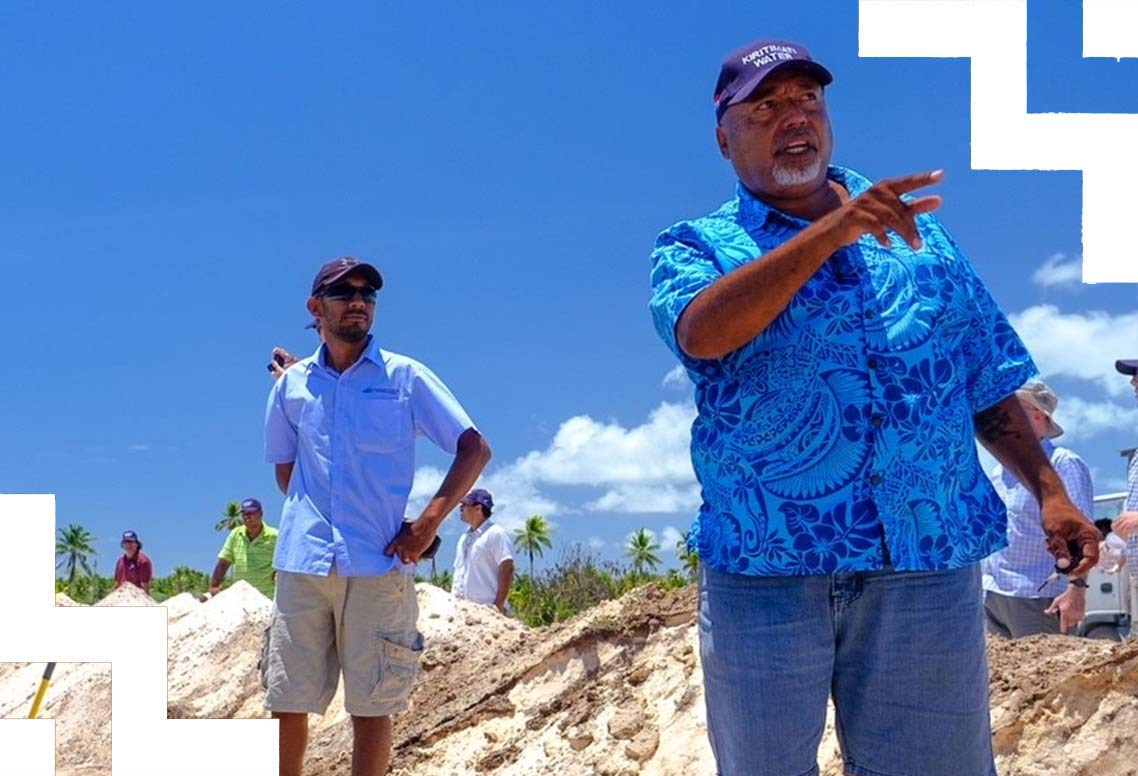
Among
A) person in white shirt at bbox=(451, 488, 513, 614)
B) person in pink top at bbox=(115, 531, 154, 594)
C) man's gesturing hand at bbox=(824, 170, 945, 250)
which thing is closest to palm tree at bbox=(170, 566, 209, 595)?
person in pink top at bbox=(115, 531, 154, 594)

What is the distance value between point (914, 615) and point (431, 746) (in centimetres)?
582

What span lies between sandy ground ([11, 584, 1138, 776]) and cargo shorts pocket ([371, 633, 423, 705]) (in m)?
1.84

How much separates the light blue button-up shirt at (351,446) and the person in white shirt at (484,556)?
4864mm

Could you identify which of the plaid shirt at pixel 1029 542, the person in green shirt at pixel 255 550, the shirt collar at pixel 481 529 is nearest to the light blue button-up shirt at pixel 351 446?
the plaid shirt at pixel 1029 542

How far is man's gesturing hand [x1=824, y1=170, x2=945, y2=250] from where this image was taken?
9.07 feet

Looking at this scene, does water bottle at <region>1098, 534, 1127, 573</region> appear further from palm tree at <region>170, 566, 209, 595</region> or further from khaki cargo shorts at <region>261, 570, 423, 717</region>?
palm tree at <region>170, 566, 209, 595</region>

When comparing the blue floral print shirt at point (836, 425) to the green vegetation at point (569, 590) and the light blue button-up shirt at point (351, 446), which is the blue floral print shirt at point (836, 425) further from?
the green vegetation at point (569, 590)

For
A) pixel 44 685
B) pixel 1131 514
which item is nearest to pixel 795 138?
pixel 44 685

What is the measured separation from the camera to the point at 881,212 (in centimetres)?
277

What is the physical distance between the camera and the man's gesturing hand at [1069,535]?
128 inches

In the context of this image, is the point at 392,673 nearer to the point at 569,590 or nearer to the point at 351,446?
the point at 351,446

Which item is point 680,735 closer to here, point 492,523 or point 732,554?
point 492,523

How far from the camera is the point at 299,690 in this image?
19.0 feet

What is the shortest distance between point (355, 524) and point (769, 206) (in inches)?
117
